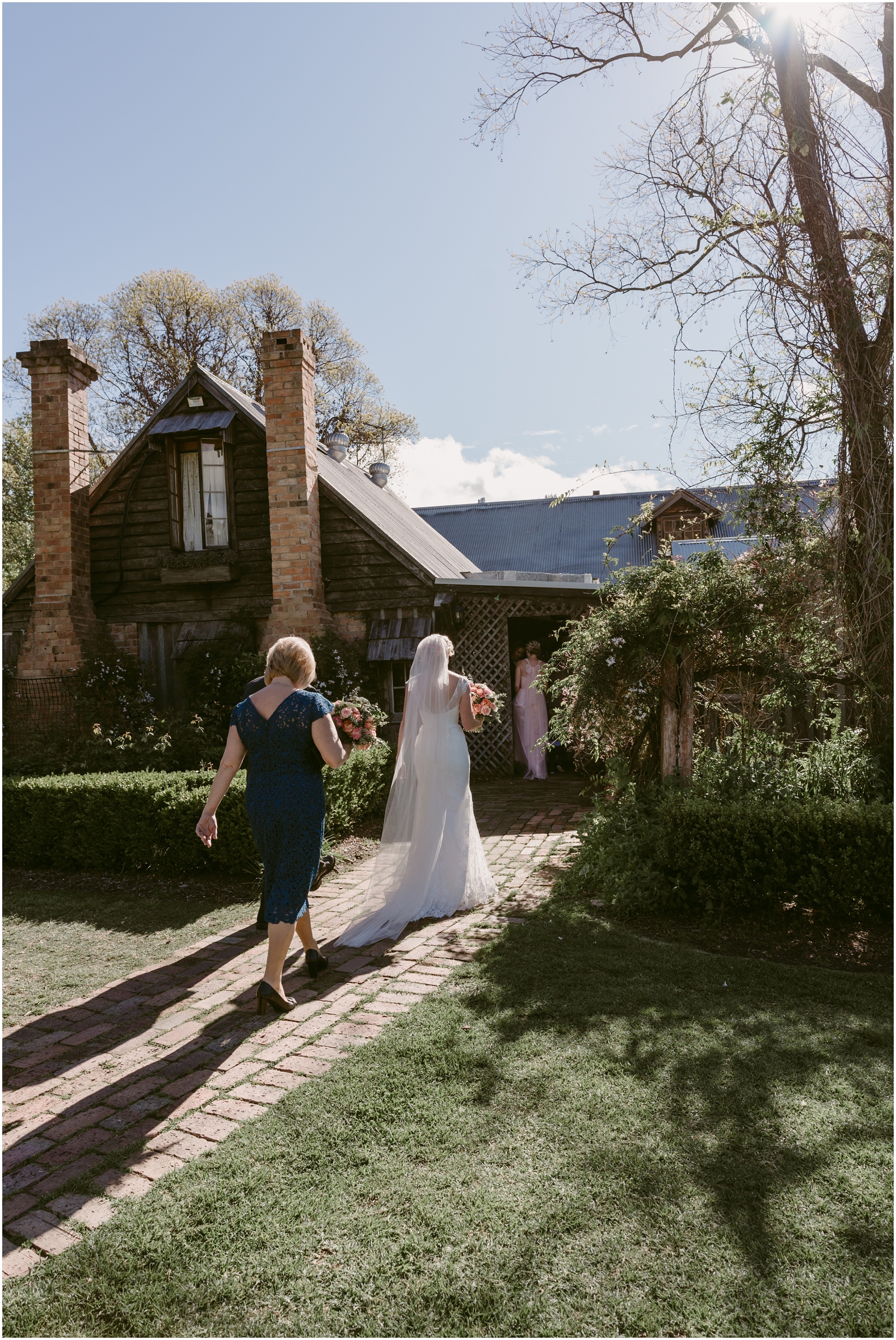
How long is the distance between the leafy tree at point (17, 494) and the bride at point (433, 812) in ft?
75.6

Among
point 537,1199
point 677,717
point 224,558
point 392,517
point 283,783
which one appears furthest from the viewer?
point 392,517

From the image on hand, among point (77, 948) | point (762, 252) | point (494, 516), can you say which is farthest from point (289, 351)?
point (494, 516)

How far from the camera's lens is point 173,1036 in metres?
3.99

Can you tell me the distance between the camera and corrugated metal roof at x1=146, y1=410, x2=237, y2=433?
12.5m

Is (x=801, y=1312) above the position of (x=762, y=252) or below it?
below

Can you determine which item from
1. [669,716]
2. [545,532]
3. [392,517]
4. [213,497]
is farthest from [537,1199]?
[545,532]

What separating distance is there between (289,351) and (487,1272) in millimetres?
12077

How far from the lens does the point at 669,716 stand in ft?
21.6

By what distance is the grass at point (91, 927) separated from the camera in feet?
16.0

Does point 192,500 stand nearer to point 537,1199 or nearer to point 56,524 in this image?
point 56,524

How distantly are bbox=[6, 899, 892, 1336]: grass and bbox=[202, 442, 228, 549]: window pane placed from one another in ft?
35.5

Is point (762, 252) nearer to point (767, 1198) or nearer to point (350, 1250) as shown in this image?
point (767, 1198)

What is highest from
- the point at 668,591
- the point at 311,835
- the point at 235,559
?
the point at 235,559

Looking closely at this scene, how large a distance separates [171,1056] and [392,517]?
13347 millimetres
